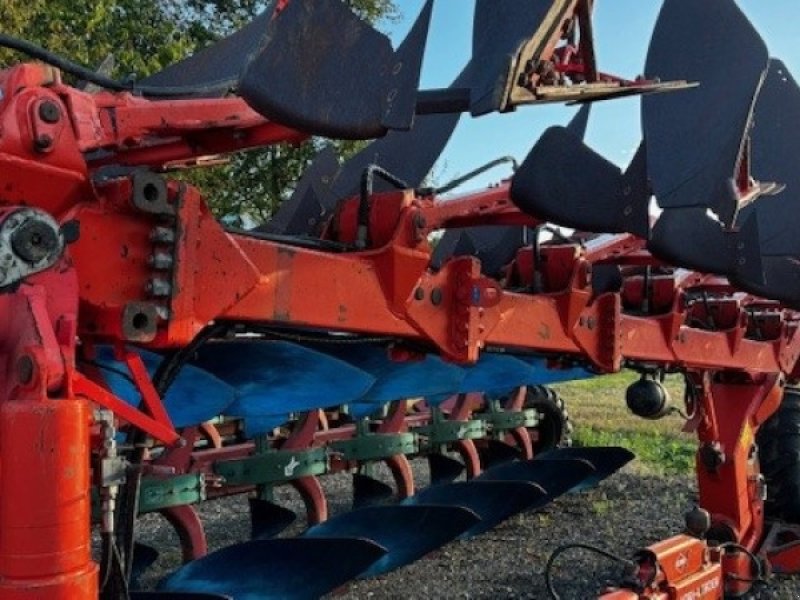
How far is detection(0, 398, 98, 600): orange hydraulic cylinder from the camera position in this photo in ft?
5.06

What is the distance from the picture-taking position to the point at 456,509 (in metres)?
4.63

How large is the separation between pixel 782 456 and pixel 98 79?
12.9ft

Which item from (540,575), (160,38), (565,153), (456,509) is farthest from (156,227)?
(160,38)

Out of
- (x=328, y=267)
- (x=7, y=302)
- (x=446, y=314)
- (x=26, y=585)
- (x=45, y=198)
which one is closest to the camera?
(x=26, y=585)

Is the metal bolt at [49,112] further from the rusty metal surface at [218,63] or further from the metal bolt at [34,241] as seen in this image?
the rusty metal surface at [218,63]

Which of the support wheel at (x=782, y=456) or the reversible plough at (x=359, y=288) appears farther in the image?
the support wheel at (x=782, y=456)

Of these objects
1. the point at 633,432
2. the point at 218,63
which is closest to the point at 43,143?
the point at 218,63

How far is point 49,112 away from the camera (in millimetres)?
1813

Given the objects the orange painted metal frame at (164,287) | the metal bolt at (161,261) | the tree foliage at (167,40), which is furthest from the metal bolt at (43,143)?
the tree foliage at (167,40)

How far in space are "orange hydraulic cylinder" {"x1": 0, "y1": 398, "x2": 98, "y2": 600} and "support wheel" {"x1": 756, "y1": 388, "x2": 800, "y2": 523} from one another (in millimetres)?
3958

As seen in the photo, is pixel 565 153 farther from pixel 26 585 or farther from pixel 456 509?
pixel 456 509

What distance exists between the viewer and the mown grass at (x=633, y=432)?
8.81 m

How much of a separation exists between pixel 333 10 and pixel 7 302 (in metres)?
0.81

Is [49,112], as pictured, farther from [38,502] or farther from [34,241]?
[38,502]
